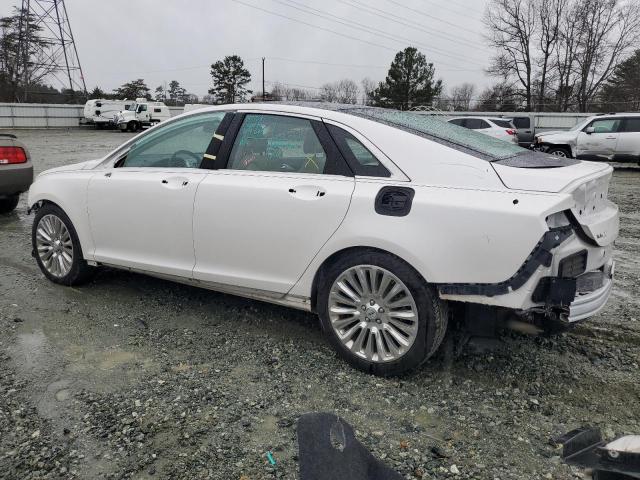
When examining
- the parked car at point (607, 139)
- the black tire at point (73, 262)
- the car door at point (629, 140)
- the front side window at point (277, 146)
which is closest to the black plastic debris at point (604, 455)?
the front side window at point (277, 146)

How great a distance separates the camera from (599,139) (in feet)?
52.7

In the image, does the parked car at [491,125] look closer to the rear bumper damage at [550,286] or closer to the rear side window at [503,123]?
the rear side window at [503,123]

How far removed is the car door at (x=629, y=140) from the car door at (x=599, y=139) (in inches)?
5.3

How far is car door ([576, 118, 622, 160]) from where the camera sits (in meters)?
16.0

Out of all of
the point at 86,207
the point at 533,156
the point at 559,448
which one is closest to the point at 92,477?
the point at 559,448

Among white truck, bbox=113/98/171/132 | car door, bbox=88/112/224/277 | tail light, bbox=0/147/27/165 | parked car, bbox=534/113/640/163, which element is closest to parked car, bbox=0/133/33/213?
tail light, bbox=0/147/27/165

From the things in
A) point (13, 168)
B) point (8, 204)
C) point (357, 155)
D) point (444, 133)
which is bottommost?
point (8, 204)

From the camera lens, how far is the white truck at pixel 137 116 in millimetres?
37844

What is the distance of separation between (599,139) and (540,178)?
599 inches

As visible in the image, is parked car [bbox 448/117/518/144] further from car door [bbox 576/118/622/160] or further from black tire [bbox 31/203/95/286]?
black tire [bbox 31/203/95/286]

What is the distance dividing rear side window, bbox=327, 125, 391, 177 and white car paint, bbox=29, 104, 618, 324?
4 centimetres

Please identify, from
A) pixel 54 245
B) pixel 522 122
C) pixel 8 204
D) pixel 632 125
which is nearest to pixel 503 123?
pixel 522 122

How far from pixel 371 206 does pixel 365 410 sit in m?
1.12

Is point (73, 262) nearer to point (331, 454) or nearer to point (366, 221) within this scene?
point (366, 221)
